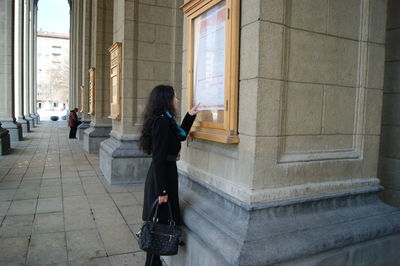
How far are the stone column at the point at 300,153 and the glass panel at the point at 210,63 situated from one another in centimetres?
25

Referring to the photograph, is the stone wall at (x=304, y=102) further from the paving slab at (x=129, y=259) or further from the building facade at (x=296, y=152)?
the paving slab at (x=129, y=259)

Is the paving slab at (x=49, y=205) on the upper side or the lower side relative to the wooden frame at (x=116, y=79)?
lower

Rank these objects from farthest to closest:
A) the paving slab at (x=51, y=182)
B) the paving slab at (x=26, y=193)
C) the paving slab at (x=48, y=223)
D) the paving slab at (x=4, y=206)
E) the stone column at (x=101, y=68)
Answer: the stone column at (x=101, y=68) → the paving slab at (x=51, y=182) → the paving slab at (x=26, y=193) → the paving slab at (x=4, y=206) → the paving slab at (x=48, y=223)

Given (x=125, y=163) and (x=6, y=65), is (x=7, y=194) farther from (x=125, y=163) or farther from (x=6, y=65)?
(x=6, y=65)

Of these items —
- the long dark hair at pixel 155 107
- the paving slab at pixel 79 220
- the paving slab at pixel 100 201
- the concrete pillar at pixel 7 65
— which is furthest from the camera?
the concrete pillar at pixel 7 65

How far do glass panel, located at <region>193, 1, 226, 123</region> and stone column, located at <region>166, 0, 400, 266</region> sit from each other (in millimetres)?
254

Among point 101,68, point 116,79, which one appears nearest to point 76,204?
point 116,79

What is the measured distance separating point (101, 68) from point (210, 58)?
901 centimetres

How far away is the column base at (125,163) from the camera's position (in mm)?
7184

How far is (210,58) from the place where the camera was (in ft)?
10.1

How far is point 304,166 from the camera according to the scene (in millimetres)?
2746

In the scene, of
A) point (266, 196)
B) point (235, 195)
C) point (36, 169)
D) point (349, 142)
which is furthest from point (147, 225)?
point (36, 169)

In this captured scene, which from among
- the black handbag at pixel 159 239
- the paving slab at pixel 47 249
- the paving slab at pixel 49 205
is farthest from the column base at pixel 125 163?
the black handbag at pixel 159 239

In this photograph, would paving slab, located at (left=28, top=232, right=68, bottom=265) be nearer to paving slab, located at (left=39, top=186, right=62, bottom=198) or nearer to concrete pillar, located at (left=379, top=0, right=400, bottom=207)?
paving slab, located at (left=39, top=186, right=62, bottom=198)
